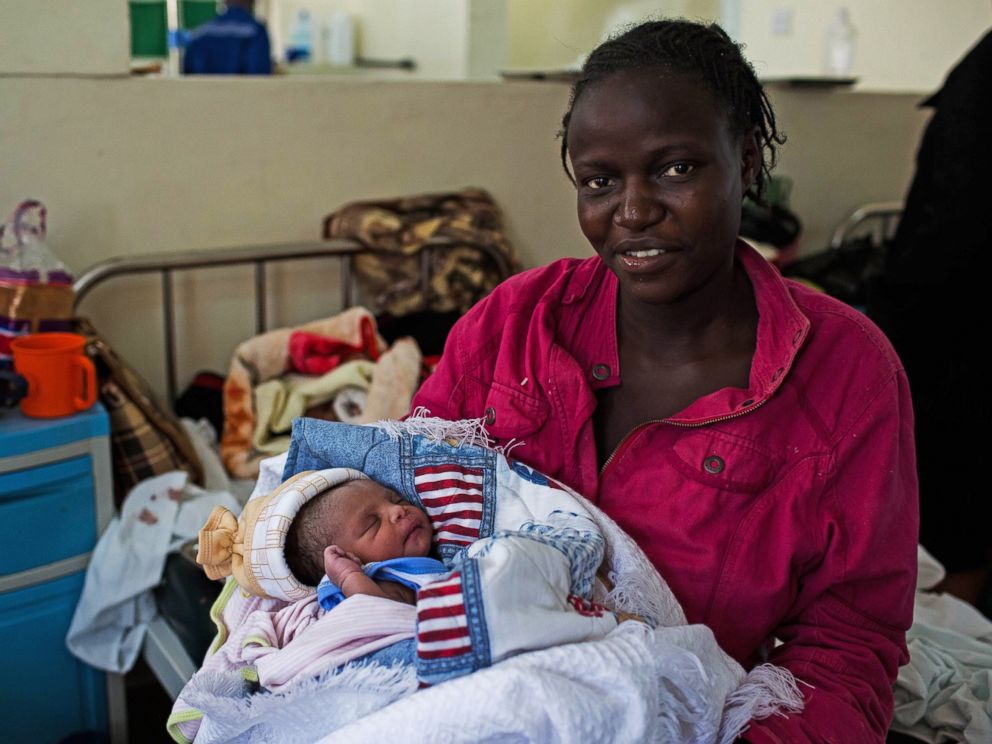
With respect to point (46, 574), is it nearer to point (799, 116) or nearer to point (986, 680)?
point (986, 680)

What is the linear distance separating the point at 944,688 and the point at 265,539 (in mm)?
1205

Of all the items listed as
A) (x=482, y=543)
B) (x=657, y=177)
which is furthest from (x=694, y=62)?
(x=482, y=543)

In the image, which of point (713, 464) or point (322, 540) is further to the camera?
point (322, 540)

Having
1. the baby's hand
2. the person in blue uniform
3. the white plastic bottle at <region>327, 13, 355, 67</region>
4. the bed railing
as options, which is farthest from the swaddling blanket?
the white plastic bottle at <region>327, 13, 355, 67</region>

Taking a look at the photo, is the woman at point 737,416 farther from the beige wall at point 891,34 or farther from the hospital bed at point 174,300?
the beige wall at point 891,34

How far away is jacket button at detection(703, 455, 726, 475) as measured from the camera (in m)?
1.40

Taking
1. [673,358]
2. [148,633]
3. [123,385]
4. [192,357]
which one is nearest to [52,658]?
[148,633]

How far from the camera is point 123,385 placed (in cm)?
256

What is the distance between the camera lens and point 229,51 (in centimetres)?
346

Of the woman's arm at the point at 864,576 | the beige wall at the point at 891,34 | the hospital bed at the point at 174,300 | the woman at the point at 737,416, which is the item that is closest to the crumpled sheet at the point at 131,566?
the hospital bed at the point at 174,300

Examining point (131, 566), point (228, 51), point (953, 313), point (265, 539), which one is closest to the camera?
point (265, 539)

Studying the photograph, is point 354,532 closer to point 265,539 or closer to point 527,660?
point 265,539

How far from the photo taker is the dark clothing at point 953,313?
277 cm

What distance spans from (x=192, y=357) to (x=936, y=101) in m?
2.45
